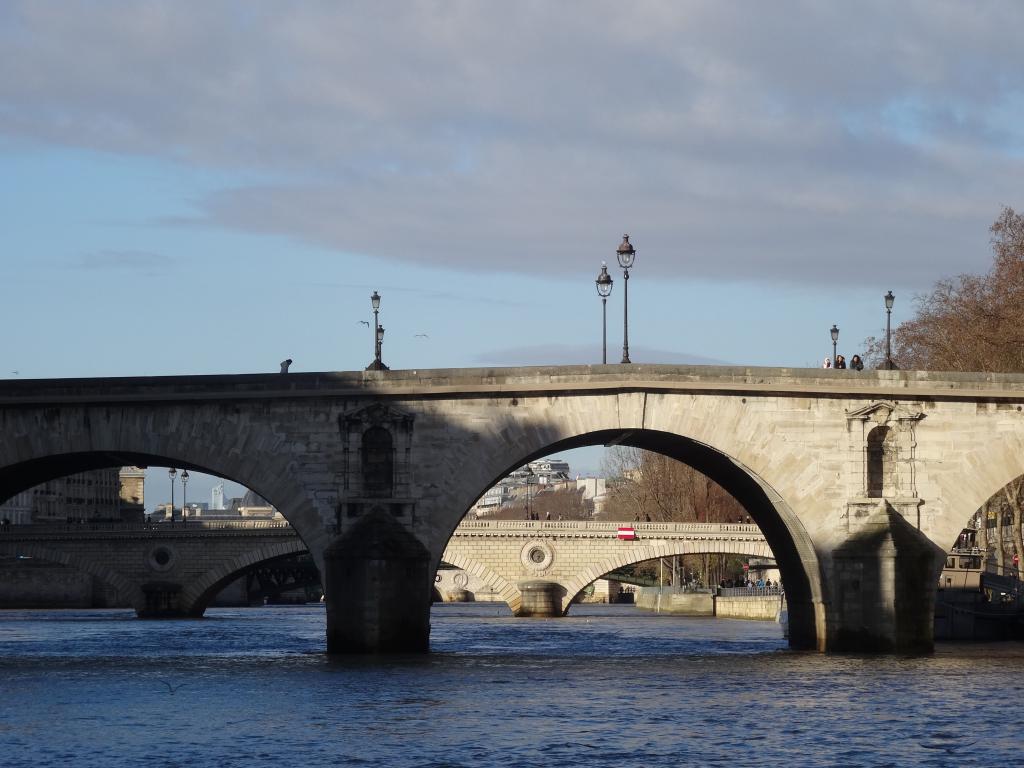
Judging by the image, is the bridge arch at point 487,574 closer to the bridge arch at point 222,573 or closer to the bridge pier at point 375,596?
the bridge arch at point 222,573

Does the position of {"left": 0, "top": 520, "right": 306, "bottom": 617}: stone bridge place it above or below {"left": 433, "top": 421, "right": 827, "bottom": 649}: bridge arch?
below

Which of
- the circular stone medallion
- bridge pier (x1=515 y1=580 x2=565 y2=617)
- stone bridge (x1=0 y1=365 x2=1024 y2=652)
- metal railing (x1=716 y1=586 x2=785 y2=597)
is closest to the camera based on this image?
stone bridge (x1=0 y1=365 x2=1024 y2=652)

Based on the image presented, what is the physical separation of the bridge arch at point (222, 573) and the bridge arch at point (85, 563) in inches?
93.3

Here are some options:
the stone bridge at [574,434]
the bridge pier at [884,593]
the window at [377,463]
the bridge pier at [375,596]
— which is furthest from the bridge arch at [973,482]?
the window at [377,463]

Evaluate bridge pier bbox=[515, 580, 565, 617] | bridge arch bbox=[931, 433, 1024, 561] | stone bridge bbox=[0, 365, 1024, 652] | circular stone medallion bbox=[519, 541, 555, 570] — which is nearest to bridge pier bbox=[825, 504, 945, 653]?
stone bridge bbox=[0, 365, 1024, 652]

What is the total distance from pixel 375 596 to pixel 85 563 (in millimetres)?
52736

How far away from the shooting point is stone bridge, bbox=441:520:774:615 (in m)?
87.8

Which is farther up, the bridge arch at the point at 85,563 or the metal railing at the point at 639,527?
the metal railing at the point at 639,527

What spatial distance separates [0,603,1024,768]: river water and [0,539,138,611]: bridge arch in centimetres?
3879

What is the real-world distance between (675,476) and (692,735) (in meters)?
80.4

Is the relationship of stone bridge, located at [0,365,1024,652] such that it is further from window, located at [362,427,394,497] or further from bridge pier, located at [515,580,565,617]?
bridge pier, located at [515,580,565,617]

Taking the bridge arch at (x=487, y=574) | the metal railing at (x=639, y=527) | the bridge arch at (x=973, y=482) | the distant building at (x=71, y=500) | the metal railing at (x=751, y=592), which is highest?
the distant building at (x=71, y=500)

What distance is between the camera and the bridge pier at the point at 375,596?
43.9 meters

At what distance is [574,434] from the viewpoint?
45.7m
